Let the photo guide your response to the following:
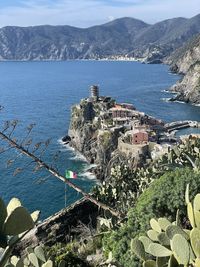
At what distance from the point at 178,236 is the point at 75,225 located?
16.5 meters

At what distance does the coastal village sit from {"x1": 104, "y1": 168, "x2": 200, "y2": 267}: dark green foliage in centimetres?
2618

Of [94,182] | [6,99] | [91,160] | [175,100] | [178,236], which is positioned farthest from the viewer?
[6,99]

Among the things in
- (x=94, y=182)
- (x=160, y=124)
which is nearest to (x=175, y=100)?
(x=160, y=124)

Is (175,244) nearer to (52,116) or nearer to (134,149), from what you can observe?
(134,149)

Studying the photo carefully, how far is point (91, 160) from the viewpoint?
172ft

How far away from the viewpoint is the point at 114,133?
51406 mm

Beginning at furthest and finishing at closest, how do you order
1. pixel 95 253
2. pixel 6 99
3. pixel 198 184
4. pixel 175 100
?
pixel 6 99, pixel 175 100, pixel 95 253, pixel 198 184

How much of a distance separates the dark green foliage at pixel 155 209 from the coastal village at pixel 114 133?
26.2 metres

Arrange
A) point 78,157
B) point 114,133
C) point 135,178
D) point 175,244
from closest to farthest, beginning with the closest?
point 175,244
point 135,178
point 114,133
point 78,157

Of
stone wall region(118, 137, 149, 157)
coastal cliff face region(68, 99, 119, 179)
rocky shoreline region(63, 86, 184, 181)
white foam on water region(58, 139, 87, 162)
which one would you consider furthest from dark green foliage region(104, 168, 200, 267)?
white foam on water region(58, 139, 87, 162)

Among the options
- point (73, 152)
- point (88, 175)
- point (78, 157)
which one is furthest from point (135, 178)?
point (73, 152)

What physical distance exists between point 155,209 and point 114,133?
1526 inches

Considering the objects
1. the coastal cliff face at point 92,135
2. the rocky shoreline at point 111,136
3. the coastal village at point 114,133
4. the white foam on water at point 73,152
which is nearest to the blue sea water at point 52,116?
the white foam on water at point 73,152

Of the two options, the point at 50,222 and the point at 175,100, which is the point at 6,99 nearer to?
the point at 175,100
